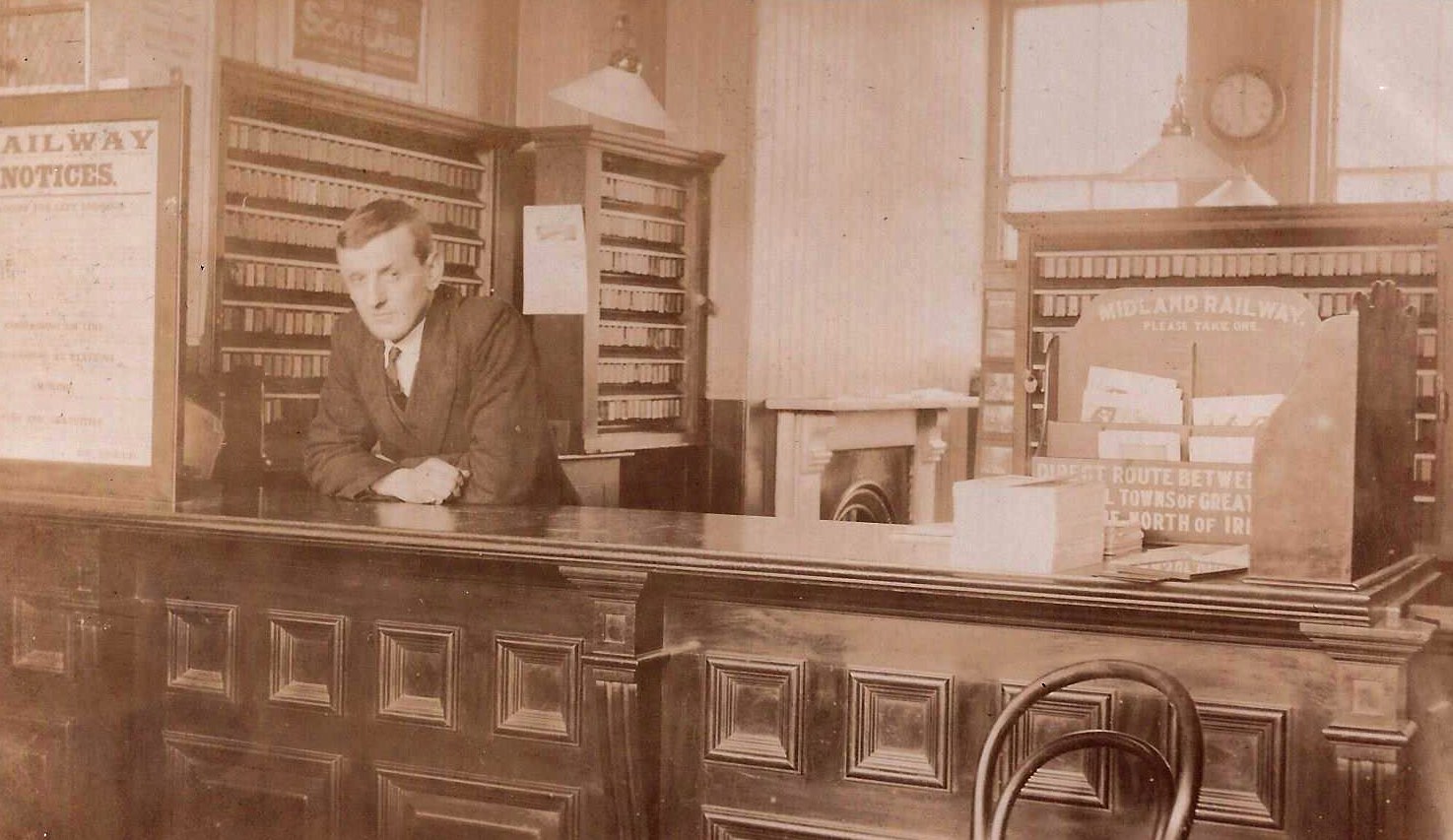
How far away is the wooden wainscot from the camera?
→ 6.02ft

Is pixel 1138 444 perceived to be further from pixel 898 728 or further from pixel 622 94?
pixel 622 94

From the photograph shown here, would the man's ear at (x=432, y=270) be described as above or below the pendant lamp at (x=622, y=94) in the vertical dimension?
below

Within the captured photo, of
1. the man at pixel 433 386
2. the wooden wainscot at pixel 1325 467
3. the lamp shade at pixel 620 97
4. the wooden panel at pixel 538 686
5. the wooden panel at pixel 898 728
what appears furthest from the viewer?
the lamp shade at pixel 620 97

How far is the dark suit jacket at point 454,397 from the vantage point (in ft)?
11.2

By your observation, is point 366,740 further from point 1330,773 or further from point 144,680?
point 1330,773

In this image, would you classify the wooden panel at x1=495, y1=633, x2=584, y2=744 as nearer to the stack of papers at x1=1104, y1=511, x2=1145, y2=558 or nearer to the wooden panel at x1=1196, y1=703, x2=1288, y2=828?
the stack of papers at x1=1104, y1=511, x2=1145, y2=558

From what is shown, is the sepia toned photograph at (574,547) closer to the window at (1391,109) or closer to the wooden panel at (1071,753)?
the wooden panel at (1071,753)

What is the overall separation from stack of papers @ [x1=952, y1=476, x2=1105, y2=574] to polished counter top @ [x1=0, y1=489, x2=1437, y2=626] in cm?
3

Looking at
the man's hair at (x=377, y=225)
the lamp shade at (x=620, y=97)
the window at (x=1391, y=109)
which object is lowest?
the man's hair at (x=377, y=225)

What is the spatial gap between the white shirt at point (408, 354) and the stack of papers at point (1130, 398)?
1.63 metres

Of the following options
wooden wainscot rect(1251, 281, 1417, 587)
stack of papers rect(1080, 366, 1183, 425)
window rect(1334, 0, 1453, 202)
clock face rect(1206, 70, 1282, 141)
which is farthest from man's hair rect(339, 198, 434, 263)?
clock face rect(1206, 70, 1282, 141)

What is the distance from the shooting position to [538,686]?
2377 mm

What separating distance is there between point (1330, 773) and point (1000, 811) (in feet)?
1.78

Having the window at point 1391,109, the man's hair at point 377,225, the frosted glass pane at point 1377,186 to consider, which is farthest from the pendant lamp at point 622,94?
the frosted glass pane at point 1377,186
